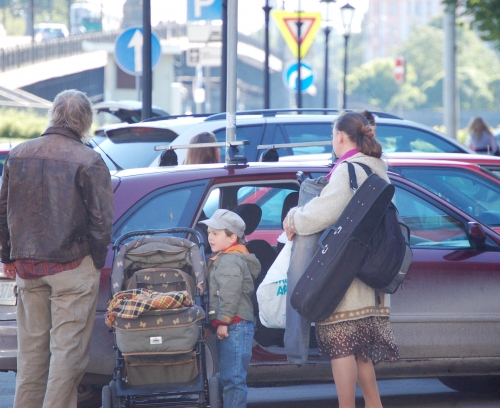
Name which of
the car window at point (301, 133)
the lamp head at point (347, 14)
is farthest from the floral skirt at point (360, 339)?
the lamp head at point (347, 14)

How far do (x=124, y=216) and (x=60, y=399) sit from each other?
3.74 ft

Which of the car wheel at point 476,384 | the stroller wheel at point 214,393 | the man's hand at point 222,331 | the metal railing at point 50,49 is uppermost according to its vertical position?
the metal railing at point 50,49

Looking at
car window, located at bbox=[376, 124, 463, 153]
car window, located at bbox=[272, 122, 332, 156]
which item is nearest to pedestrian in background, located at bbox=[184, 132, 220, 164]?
car window, located at bbox=[272, 122, 332, 156]

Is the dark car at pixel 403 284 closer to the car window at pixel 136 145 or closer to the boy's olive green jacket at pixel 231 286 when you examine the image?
the boy's olive green jacket at pixel 231 286

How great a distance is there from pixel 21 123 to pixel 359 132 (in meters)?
32.7

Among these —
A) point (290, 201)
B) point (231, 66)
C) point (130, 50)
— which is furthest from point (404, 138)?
point (130, 50)

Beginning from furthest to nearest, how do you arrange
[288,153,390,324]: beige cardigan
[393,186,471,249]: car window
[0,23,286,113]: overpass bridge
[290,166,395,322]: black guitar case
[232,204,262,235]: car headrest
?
1. [0,23,286,113]: overpass bridge
2. [393,186,471,249]: car window
3. [232,204,262,235]: car headrest
4. [288,153,390,324]: beige cardigan
5. [290,166,395,322]: black guitar case

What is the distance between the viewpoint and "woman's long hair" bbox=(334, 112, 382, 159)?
190 inches

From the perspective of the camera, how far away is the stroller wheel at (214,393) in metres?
5.00

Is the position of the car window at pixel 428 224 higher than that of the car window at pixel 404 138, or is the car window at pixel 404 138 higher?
the car window at pixel 404 138

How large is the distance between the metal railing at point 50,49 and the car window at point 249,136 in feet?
112

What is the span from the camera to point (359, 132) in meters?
4.85

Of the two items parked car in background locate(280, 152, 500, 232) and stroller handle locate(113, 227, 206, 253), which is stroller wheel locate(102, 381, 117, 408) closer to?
stroller handle locate(113, 227, 206, 253)

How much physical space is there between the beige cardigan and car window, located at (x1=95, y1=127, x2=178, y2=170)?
4.18 metres
